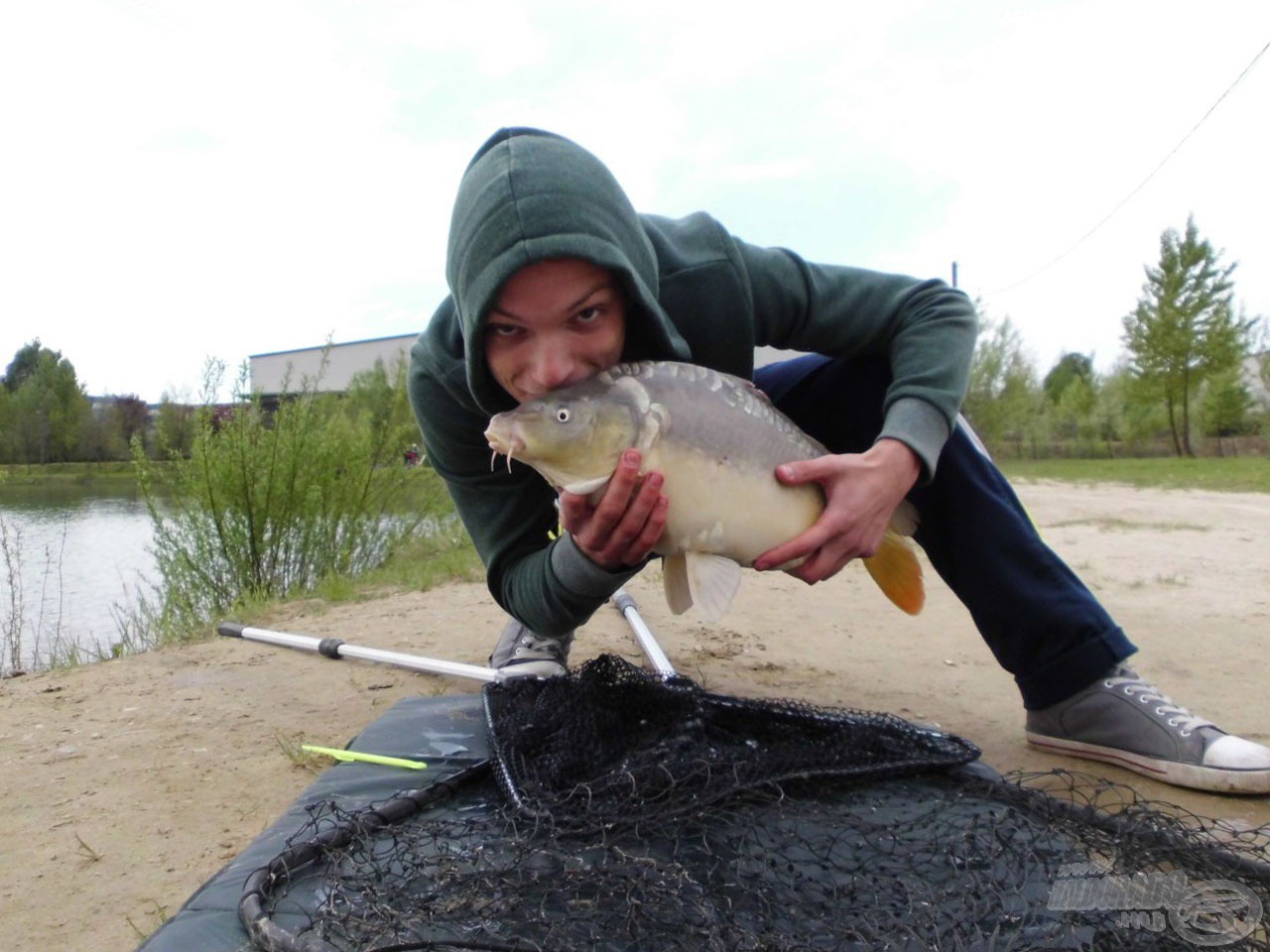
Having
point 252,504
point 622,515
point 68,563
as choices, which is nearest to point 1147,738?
point 622,515

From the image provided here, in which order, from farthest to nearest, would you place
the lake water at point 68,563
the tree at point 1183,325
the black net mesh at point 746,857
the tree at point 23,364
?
1. the tree at point 1183,325
2. the tree at point 23,364
3. the lake water at point 68,563
4. the black net mesh at point 746,857

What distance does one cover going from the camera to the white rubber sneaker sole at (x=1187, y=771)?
3.70 feet

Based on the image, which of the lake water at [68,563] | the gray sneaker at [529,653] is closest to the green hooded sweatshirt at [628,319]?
the gray sneaker at [529,653]

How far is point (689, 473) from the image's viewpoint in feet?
3.38

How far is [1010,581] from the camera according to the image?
1284mm

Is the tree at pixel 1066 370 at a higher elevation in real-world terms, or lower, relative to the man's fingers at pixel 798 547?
higher

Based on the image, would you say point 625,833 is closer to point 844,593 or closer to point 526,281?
point 526,281

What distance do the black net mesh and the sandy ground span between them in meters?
0.24

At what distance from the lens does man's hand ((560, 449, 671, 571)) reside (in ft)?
3.24

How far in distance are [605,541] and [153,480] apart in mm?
3218

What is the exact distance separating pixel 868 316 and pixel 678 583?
20.6 inches

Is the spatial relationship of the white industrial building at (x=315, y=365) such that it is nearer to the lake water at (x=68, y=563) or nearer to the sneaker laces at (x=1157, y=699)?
the lake water at (x=68, y=563)

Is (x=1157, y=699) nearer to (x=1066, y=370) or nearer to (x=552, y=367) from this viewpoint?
(x=552, y=367)

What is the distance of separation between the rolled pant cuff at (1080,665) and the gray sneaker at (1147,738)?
0.04 feet
